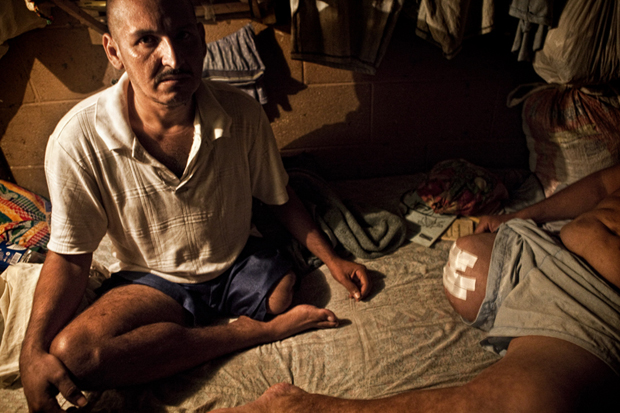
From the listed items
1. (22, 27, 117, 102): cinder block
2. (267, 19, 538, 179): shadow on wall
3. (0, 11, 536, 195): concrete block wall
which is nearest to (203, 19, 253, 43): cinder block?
(0, 11, 536, 195): concrete block wall

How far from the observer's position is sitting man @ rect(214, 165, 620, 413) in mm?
975

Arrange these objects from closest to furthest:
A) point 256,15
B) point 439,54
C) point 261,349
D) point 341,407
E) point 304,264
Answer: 1. point 341,407
2. point 261,349
3. point 304,264
4. point 256,15
5. point 439,54

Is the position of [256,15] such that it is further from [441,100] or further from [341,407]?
[341,407]

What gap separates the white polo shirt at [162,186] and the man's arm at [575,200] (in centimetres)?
108

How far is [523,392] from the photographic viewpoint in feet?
3.11

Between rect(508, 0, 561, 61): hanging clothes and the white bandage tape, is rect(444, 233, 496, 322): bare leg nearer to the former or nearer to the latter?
the white bandage tape

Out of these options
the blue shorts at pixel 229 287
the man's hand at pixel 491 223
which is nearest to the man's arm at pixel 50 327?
the blue shorts at pixel 229 287

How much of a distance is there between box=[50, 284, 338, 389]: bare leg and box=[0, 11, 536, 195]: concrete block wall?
140 cm

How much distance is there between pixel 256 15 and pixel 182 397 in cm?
192

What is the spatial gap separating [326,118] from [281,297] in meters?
1.37

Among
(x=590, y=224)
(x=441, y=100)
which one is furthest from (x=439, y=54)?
(x=590, y=224)

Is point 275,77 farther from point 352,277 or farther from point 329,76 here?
point 352,277

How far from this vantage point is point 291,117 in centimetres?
246

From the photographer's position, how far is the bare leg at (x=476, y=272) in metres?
1.41
